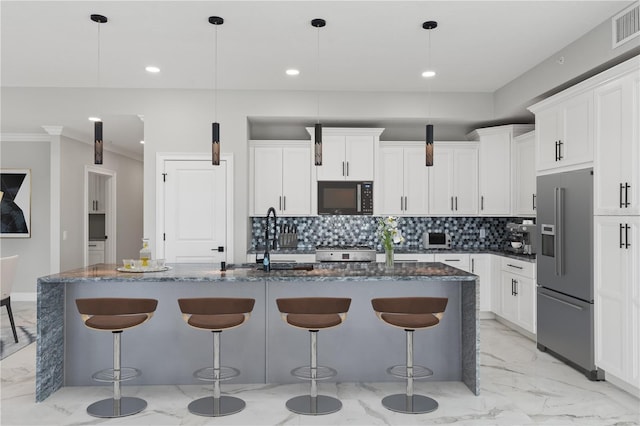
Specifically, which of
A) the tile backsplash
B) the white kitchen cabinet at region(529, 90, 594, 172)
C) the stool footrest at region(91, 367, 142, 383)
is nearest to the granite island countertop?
the stool footrest at region(91, 367, 142, 383)

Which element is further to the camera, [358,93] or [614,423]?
[358,93]

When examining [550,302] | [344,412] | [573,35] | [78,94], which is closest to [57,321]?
[344,412]

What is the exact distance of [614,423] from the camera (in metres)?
3.06

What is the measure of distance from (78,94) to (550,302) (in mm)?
5647

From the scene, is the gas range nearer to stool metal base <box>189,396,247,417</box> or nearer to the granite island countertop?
the granite island countertop

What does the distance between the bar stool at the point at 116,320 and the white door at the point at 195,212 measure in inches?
93.9

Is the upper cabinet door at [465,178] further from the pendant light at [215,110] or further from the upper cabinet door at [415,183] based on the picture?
the pendant light at [215,110]

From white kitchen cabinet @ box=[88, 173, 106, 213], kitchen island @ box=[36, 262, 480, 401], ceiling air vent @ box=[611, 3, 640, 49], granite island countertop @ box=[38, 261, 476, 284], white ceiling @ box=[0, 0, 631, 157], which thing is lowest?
kitchen island @ box=[36, 262, 480, 401]

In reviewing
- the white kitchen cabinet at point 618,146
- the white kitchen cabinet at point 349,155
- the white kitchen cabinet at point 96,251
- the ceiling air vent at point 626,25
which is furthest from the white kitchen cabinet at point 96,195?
the ceiling air vent at point 626,25

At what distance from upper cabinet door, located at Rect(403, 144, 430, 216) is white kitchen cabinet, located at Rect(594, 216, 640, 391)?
8.43ft

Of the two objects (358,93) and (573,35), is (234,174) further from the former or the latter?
(573,35)

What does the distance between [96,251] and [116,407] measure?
577cm

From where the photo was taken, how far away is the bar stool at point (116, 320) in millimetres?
3137

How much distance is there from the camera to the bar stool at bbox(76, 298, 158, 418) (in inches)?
123
